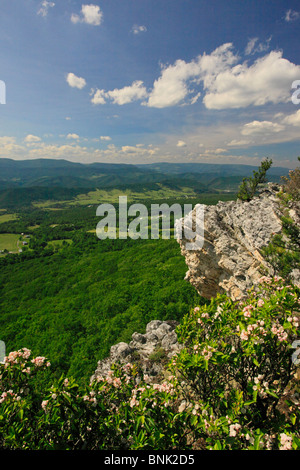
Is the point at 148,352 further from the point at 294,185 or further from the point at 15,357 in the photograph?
the point at 294,185

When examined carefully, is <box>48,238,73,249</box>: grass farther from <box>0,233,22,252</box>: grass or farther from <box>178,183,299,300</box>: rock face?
<box>178,183,299,300</box>: rock face

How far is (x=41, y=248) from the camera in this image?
106812 millimetres

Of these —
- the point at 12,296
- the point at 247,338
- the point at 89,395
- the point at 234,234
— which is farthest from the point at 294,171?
the point at 12,296

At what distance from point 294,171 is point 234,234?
7.21 meters

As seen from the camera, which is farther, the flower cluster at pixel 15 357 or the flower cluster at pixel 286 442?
the flower cluster at pixel 15 357

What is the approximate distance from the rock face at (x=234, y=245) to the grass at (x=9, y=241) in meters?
126

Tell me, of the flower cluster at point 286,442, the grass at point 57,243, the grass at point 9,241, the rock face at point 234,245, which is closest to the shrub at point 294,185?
the rock face at point 234,245

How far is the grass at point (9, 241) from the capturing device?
384ft

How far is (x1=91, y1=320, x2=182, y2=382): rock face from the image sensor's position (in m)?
14.5

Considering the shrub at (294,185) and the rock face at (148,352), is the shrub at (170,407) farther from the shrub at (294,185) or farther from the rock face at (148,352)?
the shrub at (294,185)

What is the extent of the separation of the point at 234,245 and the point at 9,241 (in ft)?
499

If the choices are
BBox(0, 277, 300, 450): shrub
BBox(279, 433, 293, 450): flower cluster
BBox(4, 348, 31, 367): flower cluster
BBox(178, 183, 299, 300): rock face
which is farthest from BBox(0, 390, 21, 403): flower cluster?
BBox(178, 183, 299, 300): rock face

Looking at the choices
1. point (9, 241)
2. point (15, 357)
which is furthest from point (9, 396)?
point (9, 241)

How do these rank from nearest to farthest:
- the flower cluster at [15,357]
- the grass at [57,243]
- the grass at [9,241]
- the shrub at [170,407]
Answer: the shrub at [170,407]
the flower cluster at [15,357]
the grass at [57,243]
the grass at [9,241]
